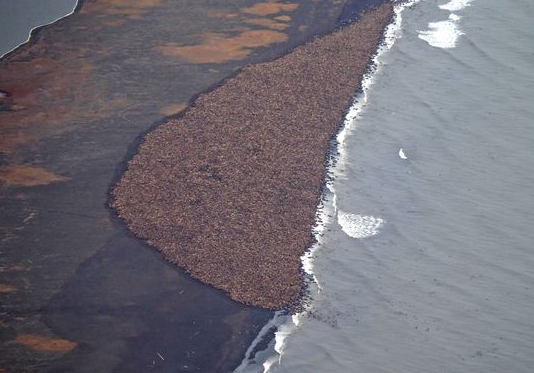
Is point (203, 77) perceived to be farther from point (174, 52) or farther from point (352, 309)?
point (352, 309)

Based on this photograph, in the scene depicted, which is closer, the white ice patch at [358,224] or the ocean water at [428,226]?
the ocean water at [428,226]

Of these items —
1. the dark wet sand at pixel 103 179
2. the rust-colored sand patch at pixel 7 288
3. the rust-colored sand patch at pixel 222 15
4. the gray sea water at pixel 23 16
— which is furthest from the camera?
the rust-colored sand patch at pixel 222 15

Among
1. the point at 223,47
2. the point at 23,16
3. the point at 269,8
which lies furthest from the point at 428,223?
the point at 23,16

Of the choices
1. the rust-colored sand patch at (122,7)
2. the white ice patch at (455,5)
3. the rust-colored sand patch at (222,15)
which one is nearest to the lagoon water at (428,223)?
the rust-colored sand patch at (122,7)

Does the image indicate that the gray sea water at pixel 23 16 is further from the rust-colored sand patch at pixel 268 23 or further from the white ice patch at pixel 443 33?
the white ice patch at pixel 443 33

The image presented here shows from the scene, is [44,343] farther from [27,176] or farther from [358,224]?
[358,224]

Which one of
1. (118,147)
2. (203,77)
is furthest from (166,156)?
(203,77)
